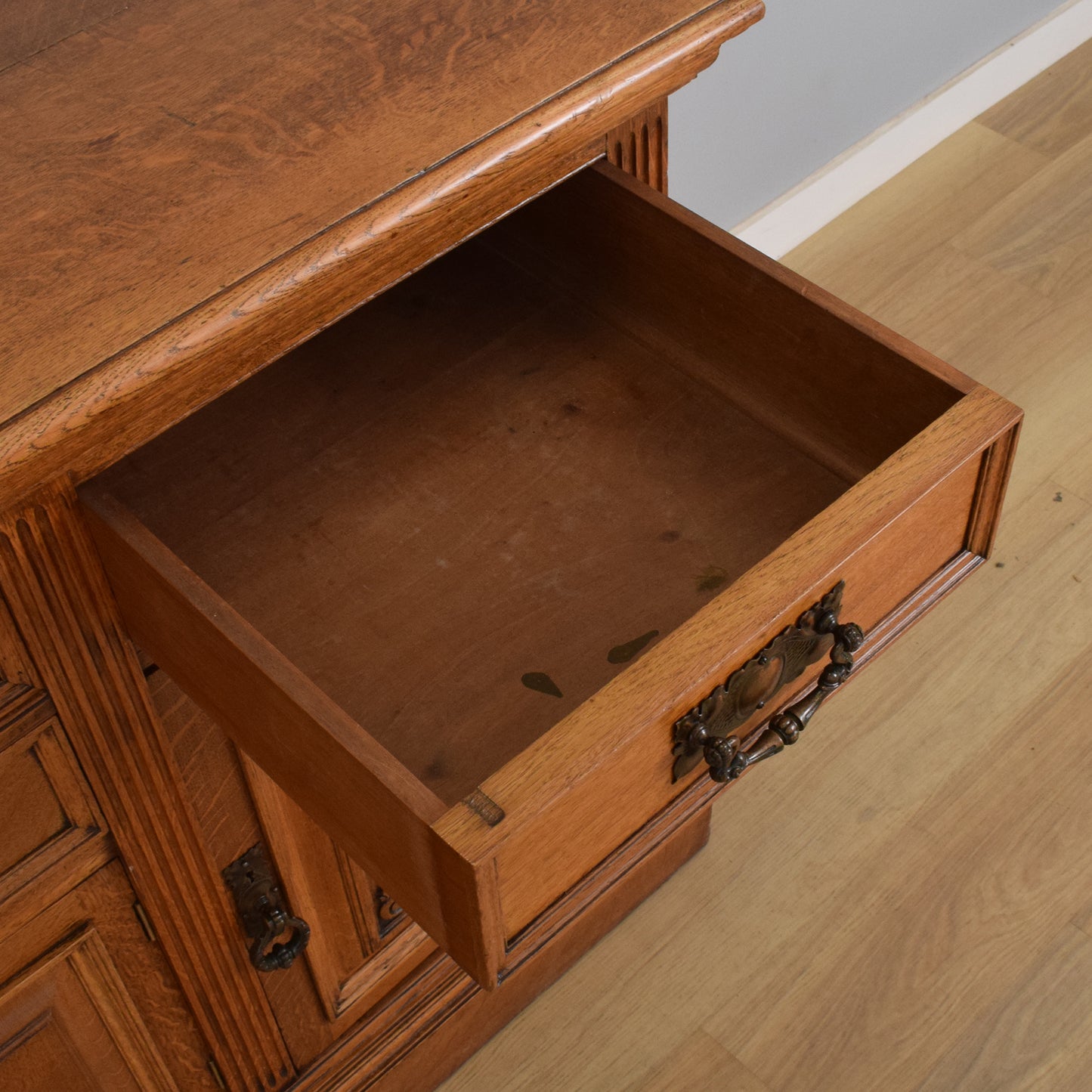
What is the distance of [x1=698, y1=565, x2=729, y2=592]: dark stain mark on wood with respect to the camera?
30.6 inches

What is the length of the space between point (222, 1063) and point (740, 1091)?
0.43 meters

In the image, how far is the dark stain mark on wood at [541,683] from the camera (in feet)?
2.41

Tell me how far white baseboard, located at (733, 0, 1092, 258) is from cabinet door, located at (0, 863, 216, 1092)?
118 centimetres

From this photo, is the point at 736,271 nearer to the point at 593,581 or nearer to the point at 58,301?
the point at 593,581

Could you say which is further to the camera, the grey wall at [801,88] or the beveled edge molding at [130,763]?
the grey wall at [801,88]

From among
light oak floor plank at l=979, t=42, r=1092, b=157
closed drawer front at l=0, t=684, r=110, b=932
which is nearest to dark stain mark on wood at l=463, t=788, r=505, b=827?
closed drawer front at l=0, t=684, r=110, b=932

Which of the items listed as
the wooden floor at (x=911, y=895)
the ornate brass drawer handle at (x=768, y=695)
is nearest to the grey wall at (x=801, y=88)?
the wooden floor at (x=911, y=895)

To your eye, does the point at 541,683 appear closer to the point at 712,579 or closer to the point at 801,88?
the point at 712,579

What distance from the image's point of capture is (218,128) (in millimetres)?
625

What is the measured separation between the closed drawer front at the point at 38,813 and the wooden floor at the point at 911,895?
0.53 metres

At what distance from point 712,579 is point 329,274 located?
30 centimetres

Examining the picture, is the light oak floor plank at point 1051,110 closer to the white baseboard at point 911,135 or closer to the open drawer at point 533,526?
the white baseboard at point 911,135

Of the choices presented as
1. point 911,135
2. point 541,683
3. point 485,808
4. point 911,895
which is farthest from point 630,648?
point 911,135

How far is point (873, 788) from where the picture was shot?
132 cm
